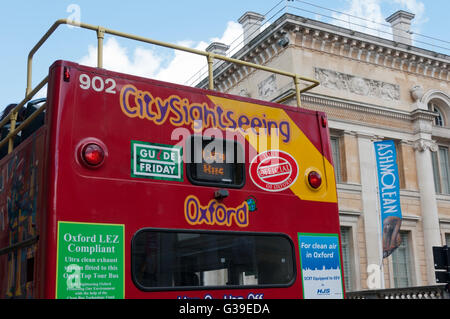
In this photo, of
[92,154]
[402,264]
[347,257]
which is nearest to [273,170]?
[92,154]

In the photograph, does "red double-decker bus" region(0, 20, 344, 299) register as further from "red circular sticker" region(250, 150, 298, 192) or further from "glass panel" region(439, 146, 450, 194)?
"glass panel" region(439, 146, 450, 194)

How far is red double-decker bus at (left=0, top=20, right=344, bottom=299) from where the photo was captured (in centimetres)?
449

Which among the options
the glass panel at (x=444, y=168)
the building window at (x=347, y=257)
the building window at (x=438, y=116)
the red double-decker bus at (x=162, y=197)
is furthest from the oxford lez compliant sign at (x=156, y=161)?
the building window at (x=438, y=116)

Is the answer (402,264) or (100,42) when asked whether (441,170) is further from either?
(100,42)

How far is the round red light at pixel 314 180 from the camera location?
19.5 feet

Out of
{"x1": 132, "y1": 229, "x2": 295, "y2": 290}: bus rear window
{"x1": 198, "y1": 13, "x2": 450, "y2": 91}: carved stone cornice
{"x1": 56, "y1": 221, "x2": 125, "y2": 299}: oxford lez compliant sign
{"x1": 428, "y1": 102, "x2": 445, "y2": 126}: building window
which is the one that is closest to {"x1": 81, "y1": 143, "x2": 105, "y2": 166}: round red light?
{"x1": 56, "y1": 221, "x2": 125, "y2": 299}: oxford lez compliant sign

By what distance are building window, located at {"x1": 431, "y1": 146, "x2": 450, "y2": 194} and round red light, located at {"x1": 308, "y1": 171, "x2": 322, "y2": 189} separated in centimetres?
2354

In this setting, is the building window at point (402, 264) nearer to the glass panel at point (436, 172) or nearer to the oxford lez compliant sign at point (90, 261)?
the glass panel at point (436, 172)

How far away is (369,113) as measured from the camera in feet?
84.7

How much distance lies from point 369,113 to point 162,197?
870 inches

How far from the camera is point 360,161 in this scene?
25.2 m

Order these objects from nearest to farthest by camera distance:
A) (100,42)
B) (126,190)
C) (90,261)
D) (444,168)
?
(90,261) < (126,190) < (100,42) < (444,168)

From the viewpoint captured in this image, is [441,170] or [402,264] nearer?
[402,264]

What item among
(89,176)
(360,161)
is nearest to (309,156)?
(89,176)
